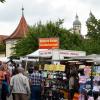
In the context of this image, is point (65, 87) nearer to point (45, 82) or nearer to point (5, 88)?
point (45, 82)

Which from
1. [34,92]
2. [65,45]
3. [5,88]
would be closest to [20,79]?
[5,88]

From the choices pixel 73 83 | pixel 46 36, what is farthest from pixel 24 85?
pixel 46 36

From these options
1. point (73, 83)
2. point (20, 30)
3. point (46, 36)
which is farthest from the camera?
point (20, 30)

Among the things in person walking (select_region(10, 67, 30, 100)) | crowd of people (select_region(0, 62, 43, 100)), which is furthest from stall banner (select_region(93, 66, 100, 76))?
person walking (select_region(10, 67, 30, 100))

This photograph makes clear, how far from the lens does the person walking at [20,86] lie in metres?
17.0

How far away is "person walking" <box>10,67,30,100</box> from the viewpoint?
1698cm

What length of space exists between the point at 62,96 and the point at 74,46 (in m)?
42.7

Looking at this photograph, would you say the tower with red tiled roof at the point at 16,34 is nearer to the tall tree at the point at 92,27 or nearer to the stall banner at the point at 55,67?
the tall tree at the point at 92,27

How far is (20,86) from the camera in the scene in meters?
17.1

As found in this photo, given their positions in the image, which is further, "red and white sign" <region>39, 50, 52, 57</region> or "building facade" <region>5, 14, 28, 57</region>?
"building facade" <region>5, 14, 28, 57</region>

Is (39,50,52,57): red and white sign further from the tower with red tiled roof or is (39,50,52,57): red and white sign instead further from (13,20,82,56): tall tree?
the tower with red tiled roof

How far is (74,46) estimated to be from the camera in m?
63.8

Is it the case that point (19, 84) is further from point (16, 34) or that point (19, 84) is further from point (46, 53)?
point (16, 34)

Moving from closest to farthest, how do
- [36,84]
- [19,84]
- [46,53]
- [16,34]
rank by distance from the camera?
[19,84] → [36,84] → [46,53] → [16,34]
